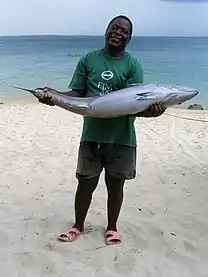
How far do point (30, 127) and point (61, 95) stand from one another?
5709 millimetres

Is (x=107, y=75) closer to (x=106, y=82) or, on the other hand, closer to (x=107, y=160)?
(x=106, y=82)

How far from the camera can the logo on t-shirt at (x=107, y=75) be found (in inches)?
128

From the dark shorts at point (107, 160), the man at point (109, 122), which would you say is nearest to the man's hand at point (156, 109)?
the man at point (109, 122)

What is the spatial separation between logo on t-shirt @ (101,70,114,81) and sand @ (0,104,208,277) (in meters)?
1.24

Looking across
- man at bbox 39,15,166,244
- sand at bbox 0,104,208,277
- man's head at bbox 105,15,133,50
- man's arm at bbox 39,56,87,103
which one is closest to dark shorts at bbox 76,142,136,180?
man at bbox 39,15,166,244

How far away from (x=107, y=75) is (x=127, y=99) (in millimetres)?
293

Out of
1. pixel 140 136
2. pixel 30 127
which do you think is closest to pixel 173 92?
pixel 140 136

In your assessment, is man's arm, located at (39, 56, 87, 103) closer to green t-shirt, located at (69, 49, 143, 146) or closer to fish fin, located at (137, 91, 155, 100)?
green t-shirt, located at (69, 49, 143, 146)

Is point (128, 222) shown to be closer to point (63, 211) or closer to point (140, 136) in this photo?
point (63, 211)

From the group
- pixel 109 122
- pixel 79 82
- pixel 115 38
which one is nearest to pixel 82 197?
pixel 109 122

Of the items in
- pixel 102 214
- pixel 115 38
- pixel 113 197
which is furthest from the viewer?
pixel 102 214

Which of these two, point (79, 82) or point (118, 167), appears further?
point (118, 167)

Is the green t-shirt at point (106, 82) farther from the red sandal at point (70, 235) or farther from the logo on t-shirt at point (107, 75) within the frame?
the red sandal at point (70, 235)

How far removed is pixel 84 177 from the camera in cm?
353
